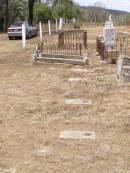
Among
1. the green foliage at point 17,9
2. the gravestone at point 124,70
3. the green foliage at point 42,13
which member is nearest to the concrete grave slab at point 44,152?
the gravestone at point 124,70

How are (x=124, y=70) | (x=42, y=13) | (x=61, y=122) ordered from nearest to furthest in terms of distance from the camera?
(x=61, y=122) < (x=124, y=70) < (x=42, y=13)

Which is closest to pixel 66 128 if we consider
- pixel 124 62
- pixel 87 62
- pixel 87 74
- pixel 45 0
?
pixel 124 62

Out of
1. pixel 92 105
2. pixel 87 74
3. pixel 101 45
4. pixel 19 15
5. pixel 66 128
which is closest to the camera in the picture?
pixel 66 128

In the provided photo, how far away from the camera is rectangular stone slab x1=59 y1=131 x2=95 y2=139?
7722 millimetres

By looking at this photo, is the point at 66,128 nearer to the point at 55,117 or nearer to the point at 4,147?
the point at 55,117

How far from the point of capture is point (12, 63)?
1825 cm

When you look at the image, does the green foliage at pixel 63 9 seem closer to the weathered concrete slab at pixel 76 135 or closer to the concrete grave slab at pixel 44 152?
the weathered concrete slab at pixel 76 135

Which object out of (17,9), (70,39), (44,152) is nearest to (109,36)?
(70,39)

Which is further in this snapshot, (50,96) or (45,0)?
(45,0)

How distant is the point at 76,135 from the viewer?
7820mm

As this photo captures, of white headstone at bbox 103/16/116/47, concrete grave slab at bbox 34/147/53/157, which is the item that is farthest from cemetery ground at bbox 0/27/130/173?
white headstone at bbox 103/16/116/47

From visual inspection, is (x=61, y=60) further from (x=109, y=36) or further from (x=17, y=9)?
(x=17, y=9)

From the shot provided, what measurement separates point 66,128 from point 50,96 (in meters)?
2.78

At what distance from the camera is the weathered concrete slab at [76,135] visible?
7.72 metres
